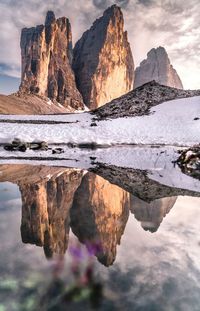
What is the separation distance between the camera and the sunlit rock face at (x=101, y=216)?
4199 millimetres

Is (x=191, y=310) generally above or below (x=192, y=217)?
above

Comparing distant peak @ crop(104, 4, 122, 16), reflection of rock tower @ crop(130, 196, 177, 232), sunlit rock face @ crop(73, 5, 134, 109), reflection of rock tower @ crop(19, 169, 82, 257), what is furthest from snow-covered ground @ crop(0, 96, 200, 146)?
distant peak @ crop(104, 4, 122, 16)

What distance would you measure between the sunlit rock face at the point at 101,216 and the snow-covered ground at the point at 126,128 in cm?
1934

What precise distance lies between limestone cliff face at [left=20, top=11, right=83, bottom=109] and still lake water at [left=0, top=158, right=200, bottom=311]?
133 meters

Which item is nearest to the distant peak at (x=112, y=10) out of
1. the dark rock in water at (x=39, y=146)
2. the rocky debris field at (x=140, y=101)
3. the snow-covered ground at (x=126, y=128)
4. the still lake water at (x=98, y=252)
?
the rocky debris field at (x=140, y=101)

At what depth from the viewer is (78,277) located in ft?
9.78

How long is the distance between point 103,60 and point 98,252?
16766cm

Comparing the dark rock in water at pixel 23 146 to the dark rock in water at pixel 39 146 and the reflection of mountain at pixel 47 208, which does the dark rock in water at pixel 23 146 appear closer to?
the dark rock in water at pixel 39 146

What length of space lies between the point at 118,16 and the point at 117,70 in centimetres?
2957

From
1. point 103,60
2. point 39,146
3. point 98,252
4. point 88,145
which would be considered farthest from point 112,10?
point 98,252

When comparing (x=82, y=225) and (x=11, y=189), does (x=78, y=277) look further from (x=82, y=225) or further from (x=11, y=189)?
(x=11, y=189)

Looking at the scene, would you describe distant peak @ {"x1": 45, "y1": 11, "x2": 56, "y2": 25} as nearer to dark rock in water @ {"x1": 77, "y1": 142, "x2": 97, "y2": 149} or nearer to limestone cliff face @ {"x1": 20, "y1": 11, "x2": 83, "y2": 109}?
limestone cliff face @ {"x1": 20, "y1": 11, "x2": 83, "y2": 109}

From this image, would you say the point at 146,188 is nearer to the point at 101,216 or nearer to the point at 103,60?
the point at 101,216

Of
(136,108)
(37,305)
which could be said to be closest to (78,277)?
(37,305)
